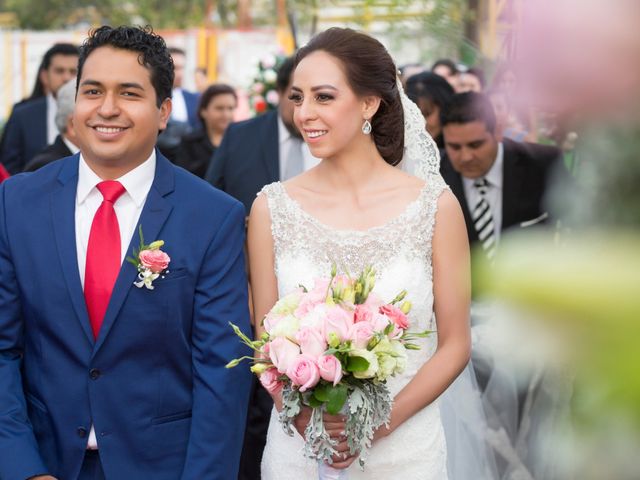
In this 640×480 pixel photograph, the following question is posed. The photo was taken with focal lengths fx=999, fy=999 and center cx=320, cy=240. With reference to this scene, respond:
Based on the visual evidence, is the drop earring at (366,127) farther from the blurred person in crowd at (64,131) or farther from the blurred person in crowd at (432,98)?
the blurred person in crowd at (432,98)

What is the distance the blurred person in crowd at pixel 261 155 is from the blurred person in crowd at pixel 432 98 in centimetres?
101

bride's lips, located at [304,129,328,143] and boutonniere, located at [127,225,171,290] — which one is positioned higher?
bride's lips, located at [304,129,328,143]

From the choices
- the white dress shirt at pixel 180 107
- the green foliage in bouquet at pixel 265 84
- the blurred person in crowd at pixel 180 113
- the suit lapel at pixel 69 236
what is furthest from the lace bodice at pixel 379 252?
the white dress shirt at pixel 180 107

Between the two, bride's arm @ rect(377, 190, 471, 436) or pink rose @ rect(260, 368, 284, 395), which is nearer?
pink rose @ rect(260, 368, 284, 395)

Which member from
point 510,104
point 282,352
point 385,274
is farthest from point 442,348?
point 510,104

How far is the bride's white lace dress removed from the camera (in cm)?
346

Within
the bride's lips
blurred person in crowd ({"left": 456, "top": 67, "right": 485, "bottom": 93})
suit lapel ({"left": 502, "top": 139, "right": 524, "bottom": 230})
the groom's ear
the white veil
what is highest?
blurred person in crowd ({"left": 456, "top": 67, "right": 485, "bottom": 93})

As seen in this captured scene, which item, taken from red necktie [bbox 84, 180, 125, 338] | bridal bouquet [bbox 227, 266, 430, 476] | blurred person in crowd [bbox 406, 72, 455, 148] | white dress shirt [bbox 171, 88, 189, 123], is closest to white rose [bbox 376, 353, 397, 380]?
bridal bouquet [bbox 227, 266, 430, 476]

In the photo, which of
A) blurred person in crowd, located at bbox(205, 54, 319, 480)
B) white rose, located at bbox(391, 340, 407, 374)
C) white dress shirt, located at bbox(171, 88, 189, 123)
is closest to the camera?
white rose, located at bbox(391, 340, 407, 374)

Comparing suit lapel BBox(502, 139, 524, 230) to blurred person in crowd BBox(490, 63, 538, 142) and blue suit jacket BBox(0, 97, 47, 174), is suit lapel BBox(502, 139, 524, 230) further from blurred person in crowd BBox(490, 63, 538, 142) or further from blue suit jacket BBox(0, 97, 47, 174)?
blue suit jacket BBox(0, 97, 47, 174)

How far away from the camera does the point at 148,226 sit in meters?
3.08

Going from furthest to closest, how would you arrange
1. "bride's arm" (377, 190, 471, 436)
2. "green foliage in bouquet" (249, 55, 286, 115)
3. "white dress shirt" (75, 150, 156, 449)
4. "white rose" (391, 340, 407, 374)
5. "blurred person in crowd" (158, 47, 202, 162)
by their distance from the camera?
"blurred person in crowd" (158, 47, 202, 162)
"green foliage in bouquet" (249, 55, 286, 115)
"bride's arm" (377, 190, 471, 436)
"white dress shirt" (75, 150, 156, 449)
"white rose" (391, 340, 407, 374)

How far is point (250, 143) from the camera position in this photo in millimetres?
6285

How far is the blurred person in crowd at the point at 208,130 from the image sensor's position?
8.78m
